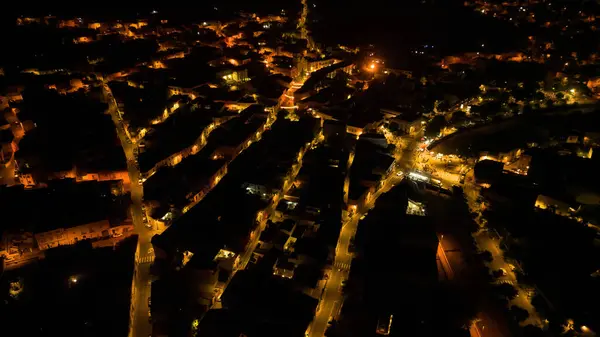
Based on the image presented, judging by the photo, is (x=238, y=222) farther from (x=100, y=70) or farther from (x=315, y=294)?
(x=100, y=70)

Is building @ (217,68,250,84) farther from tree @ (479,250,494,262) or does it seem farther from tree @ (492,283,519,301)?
tree @ (492,283,519,301)

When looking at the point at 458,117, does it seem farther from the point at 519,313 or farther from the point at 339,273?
the point at 339,273

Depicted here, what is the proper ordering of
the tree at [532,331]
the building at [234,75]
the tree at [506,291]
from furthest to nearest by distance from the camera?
the building at [234,75]
the tree at [506,291]
the tree at [532,331]

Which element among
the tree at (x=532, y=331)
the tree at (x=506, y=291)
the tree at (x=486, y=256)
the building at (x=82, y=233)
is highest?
the building at (x=82, y=233)

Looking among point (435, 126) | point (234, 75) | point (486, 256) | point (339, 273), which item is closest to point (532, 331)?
point (486, 256)

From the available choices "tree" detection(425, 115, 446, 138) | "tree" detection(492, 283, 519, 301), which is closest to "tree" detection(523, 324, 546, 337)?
"tree" detection(492, 283, 519, 301)

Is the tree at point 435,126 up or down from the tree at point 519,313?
up

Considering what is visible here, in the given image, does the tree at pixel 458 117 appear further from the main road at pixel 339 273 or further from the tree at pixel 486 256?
the tree at pixel 486 256

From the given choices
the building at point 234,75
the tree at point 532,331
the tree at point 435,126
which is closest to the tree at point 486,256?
the tree at point 532,331

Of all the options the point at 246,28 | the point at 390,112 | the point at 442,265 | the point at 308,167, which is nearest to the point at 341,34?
the point at 246,28
